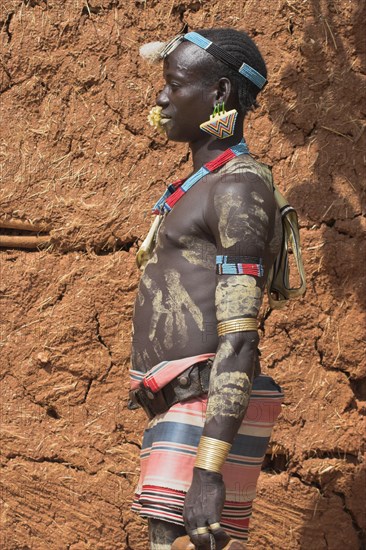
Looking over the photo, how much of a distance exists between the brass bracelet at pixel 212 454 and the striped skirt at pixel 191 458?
105 millimetres

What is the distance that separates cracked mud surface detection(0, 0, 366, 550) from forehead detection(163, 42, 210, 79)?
1360 mm

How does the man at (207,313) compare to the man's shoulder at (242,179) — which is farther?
the man's shoulder at (242,179)

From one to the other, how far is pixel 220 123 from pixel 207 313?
59 cm

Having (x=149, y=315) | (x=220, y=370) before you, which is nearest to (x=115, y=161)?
(x=149, y=315)

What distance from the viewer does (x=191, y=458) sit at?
129 inches

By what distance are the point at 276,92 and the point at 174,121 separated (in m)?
1.41

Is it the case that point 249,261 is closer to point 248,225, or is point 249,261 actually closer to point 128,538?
point 248,225

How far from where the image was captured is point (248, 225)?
10.7 ft

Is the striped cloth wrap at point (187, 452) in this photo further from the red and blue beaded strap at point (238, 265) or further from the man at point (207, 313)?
the red and blue beaded strap at point (238, 265)

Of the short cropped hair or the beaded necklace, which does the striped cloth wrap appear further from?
the short cropped hair

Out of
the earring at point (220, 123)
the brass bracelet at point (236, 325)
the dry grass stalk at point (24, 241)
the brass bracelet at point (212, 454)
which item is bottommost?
the dry grass stalk at point (24, 241)

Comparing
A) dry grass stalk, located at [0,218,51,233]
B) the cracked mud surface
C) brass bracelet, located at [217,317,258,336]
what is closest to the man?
brass bracelet, located at [217,317,258,336]

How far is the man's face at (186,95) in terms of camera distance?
349cm

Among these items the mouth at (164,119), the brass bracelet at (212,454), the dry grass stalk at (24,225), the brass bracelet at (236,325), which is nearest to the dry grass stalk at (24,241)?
the dry grass stalk at (24,225)
